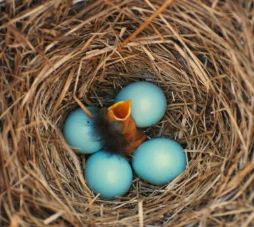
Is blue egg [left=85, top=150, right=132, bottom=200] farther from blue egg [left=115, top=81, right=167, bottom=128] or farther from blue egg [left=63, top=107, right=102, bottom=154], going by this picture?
blue egg [left=115, top=81, right=167, bottom=128]

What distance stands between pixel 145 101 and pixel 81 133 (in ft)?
0.67

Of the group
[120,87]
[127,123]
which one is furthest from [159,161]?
[120,87]

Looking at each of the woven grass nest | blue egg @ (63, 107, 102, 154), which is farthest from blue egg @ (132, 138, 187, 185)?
blue egg @ (63, 107, 102, 154)

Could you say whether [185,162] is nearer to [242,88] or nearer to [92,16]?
[242,88]

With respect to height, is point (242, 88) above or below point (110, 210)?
above

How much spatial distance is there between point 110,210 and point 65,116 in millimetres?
319

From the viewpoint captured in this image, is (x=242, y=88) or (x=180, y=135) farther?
(x=180, y=135)

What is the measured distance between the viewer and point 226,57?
1.45 meters

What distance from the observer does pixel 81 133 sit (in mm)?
1546

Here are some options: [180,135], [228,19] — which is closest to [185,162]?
[180,135]

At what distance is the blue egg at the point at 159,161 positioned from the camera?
60.0 inches

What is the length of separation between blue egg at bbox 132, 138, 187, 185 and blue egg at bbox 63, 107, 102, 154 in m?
0.13

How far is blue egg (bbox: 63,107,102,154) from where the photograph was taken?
155 centimetres

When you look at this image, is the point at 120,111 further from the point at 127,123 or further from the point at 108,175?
the point at 108,175
